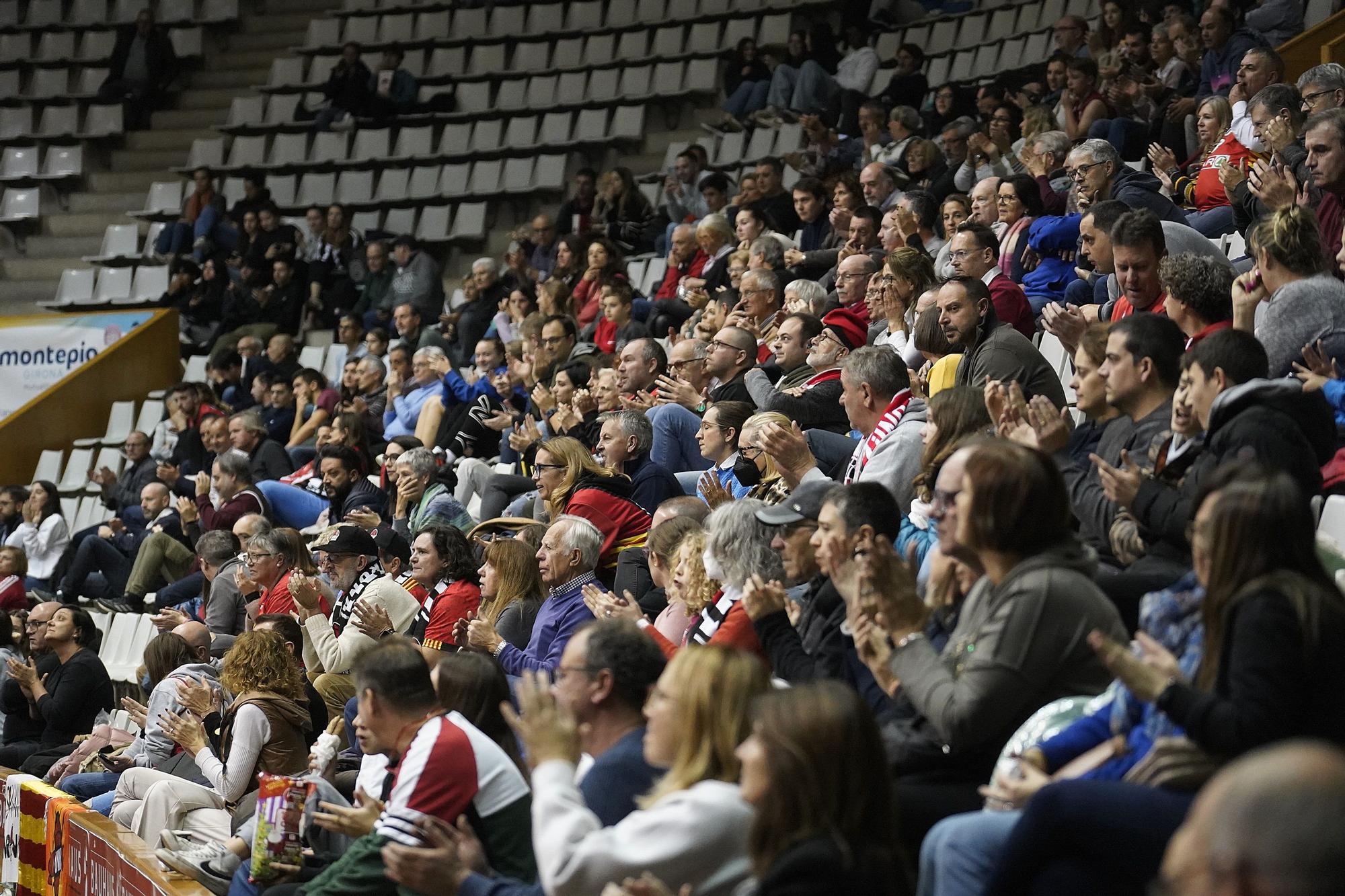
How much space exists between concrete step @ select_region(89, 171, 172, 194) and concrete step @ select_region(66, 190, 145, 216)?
5cm

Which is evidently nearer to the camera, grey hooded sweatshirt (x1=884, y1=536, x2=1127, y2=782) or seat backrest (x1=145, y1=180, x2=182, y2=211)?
grey hooded sweatshirt (x1=884, y1=536, x2=1127, y2=782)

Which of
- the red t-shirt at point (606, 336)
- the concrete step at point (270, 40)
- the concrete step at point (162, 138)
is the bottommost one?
the red t-shirt at point (606, 336)

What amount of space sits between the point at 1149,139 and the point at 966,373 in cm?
400

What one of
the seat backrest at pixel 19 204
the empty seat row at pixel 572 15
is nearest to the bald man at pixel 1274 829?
the empty seat row at pixel 572 15

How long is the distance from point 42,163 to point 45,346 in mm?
3003

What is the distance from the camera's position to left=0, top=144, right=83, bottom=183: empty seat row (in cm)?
1446

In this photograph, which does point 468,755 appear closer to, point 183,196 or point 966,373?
point 966,373

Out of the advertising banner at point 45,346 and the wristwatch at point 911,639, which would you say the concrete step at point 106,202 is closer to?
the advertising banner at point 45,346

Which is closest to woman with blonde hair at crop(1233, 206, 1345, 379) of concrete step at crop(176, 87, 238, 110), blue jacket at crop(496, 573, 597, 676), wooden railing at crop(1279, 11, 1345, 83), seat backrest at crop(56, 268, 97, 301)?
blue jacket at crop(496, 573, 597, 676)

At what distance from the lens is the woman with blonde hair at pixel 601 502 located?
18.0 feet

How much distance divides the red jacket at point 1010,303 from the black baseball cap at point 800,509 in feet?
6.11

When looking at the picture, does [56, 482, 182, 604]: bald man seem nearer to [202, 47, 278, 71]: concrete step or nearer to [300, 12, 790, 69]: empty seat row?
[300, 12, 790, 69]: empty seat row

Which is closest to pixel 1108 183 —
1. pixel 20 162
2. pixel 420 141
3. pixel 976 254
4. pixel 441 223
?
pixel 976 254

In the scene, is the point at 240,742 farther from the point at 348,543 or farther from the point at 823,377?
the point at 823,377
